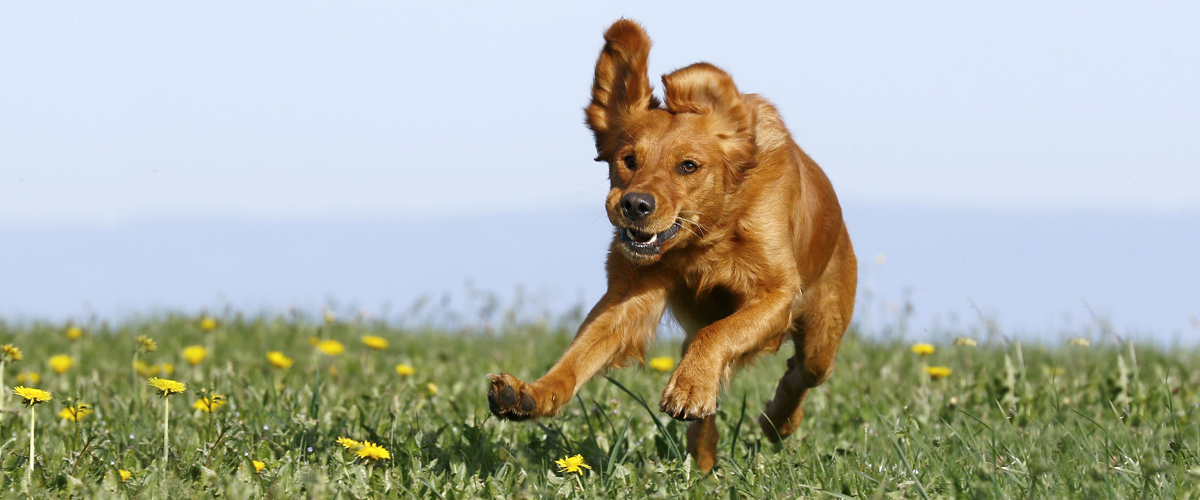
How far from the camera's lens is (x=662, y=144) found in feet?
11.4

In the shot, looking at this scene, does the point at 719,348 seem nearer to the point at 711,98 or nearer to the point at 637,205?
the point at 637,205

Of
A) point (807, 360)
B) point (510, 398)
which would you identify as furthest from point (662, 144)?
point (807, 360)

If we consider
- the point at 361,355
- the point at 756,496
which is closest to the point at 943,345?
the point at 361,355

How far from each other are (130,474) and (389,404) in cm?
118

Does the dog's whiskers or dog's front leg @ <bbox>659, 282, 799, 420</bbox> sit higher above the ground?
the dog's whiskers

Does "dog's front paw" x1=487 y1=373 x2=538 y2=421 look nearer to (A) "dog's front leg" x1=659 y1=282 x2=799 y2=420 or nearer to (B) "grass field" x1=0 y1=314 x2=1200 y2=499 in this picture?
(B) "grass field" x1=0 y1=314 x2=1200 y2=499

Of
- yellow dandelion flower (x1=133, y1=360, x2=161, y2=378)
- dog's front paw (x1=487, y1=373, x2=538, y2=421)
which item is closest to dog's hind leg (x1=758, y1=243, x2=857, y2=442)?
dog's front paw (x1=487, y1=373, x2=538, y2=421)

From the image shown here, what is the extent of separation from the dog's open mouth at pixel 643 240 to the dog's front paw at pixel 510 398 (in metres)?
0.62

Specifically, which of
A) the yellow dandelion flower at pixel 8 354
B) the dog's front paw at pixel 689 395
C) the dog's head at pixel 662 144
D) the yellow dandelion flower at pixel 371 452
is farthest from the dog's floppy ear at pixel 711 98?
the yellow dandelion flower at pixel 8 354

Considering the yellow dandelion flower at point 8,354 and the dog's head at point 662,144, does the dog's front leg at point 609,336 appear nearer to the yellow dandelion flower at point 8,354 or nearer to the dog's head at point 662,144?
the dog's head at point 662,144

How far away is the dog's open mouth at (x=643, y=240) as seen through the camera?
3.30 metres

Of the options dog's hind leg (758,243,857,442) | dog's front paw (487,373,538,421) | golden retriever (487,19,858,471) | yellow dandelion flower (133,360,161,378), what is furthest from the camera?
yellow dandelion flower (133,360,161,378)

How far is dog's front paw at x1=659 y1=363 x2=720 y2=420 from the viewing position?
2.90 meters

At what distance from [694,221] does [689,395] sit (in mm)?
683
